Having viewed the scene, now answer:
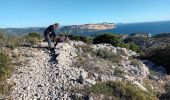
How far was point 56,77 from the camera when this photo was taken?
16.1 meters

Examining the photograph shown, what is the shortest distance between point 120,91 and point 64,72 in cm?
304

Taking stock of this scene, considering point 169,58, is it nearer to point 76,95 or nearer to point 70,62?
point 70,62

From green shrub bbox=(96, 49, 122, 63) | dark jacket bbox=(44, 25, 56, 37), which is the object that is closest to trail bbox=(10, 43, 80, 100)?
dark jacket bbox=(44, 25, 56, 37)

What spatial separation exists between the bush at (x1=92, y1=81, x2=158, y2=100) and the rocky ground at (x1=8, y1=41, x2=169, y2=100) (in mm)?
568

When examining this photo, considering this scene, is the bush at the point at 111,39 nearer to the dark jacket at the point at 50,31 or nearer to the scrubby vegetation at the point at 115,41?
the scrubby vegetation at the point at 115,41

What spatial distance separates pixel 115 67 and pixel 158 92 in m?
2.89

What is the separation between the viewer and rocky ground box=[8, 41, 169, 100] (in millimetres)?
14703

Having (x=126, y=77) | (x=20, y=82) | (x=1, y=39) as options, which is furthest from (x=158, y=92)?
(x=1, y=39)

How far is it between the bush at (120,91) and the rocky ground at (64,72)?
0.57m

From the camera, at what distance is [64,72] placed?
16672 millimetres

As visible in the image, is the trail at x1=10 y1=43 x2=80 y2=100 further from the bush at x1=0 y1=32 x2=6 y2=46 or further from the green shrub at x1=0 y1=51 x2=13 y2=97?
the bush at x1=0 y1=32 x2=6 y2=46

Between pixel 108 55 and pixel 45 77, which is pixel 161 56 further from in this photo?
pixel 45 77

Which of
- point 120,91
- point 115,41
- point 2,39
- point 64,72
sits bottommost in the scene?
point 120,91

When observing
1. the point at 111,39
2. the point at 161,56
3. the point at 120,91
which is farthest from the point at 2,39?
the point at 111,39
